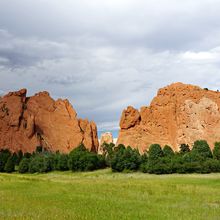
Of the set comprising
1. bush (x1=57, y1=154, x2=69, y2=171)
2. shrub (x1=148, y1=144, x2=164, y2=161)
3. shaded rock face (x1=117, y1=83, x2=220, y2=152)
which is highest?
shaded rock face (x1=117, y1=83, x2=220, y2=152)

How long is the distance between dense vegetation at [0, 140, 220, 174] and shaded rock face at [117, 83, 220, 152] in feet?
116

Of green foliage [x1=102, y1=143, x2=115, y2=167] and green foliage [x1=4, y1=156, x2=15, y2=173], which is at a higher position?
green foliage [x1=102, y1=143, x2=115, y2=167]

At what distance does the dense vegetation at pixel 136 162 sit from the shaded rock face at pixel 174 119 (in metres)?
35.3

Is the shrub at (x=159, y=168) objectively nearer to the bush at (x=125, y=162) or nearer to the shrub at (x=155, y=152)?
the bush at (x=125, y=162)

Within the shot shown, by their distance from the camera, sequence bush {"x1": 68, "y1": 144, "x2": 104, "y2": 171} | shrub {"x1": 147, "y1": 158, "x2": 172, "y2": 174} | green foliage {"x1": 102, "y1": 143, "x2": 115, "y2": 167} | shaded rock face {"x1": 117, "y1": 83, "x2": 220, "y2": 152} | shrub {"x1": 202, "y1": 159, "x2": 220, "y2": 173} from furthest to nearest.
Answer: shaded rock face {"x1": 117, "y1": 83, "x2": 220, "y2": 152} → green foliage {"x1": 102, "y1": 143, "x2": 115, "y2": 167} → bush {"x1": 68, "y1": 144, "x2": 104, "y2": 171} → shrub {"x1": 147, "y1": 158, "x2": 172, "y2": 174} → shrub {"x1": 202, "y1": 159, "x2": 220, "y2": 173}

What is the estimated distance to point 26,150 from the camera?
150 metres

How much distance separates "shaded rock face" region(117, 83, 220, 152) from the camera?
132250 mm

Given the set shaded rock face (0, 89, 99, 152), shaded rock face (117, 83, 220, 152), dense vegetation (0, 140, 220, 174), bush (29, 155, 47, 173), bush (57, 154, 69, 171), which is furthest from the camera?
shaded rock face (0, 89, 99, 152)

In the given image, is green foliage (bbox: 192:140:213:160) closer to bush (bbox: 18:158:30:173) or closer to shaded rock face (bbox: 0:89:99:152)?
bush (bbox: 18:158:30:173)

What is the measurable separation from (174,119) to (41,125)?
198 ft

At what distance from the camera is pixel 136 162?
85.2m

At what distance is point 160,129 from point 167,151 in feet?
135

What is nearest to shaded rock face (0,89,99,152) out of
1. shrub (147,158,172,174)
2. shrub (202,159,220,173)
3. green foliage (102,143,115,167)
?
green foliage (102,143,115,167)

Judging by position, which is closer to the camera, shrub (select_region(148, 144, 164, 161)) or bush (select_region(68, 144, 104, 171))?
shrub (select_region(148, 144, 164, 161))
